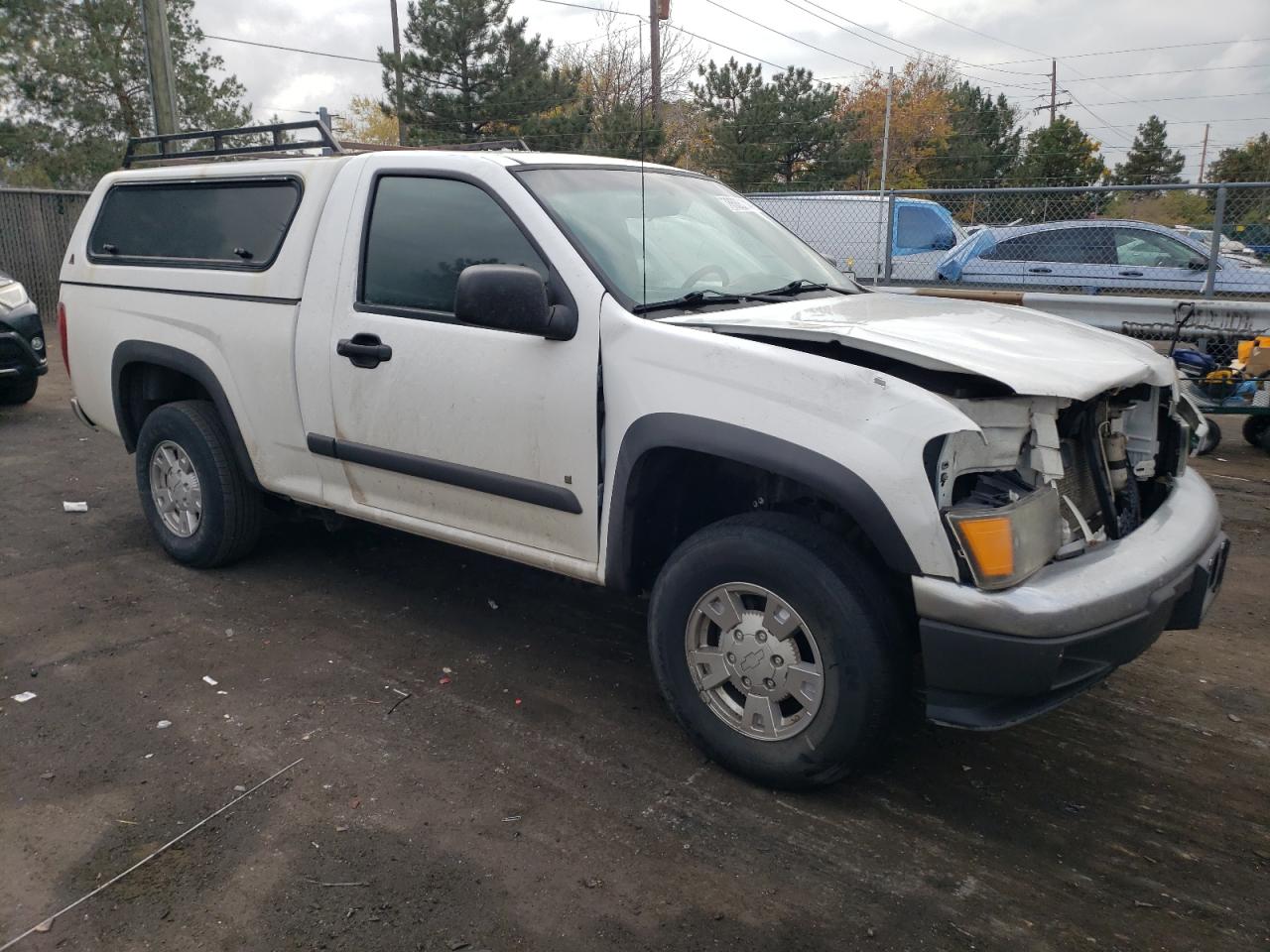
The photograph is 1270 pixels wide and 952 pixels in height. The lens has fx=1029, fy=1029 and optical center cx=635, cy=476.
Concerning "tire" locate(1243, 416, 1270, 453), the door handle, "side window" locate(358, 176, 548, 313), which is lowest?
"tire" locate(1243, 416, 1270, 453)

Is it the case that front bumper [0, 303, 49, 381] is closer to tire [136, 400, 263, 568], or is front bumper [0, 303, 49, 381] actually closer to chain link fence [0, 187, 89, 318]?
tire [136, 400, 263, 568]

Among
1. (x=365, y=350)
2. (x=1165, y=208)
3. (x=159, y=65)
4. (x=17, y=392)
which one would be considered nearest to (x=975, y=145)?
(x=1165, y=208)

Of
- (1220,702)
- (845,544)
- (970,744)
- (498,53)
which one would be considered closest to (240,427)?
(845,544)

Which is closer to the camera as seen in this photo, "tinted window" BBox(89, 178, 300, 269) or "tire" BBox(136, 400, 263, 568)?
"tinted window" BBox(89, 178, 300, 269)

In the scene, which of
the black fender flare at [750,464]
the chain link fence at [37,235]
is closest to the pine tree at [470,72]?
the chain link fence at [37,235]

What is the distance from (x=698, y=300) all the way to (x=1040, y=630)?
162cm

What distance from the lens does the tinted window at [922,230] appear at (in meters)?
14.8

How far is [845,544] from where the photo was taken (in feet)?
9.94

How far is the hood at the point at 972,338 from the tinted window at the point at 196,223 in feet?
6.94

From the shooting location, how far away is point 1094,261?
11.4 metres

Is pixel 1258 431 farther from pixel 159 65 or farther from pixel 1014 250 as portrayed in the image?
pixel 159 65

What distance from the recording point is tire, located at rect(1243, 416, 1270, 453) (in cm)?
802

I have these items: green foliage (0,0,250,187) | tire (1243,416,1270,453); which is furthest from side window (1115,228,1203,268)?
green foliage (0,0,250,187)

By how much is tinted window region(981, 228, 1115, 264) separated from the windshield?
8119 millimetres
